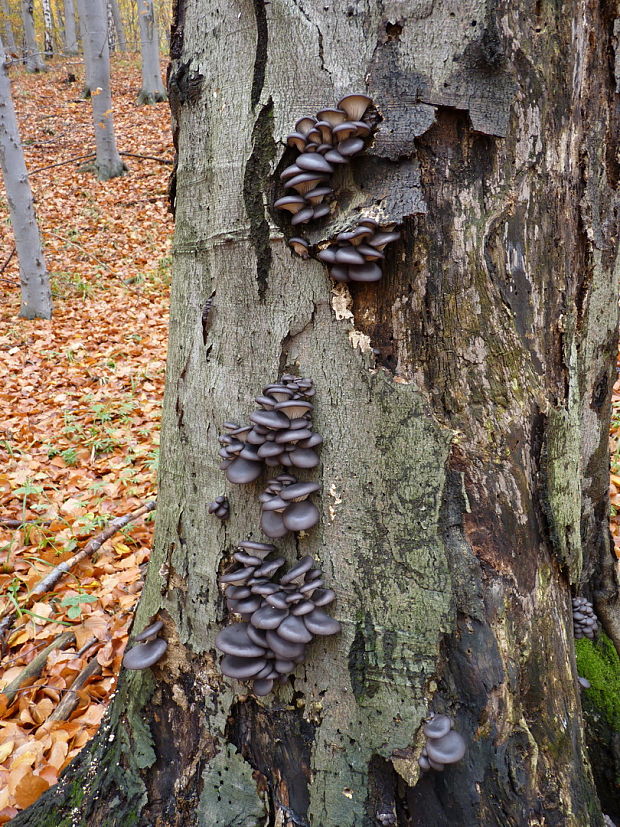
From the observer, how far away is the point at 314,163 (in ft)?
5.06

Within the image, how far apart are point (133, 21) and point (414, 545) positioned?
61.8 m

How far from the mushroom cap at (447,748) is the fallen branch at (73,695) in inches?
97.5

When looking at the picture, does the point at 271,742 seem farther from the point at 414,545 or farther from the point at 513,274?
the point at 513,274

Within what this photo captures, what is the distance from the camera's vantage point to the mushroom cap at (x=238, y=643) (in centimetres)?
174

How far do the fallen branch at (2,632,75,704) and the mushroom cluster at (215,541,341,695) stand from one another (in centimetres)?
232

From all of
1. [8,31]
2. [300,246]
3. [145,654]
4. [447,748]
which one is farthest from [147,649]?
[8,31]

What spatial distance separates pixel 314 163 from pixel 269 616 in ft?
4.62

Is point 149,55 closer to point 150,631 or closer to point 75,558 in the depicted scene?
point 75,558

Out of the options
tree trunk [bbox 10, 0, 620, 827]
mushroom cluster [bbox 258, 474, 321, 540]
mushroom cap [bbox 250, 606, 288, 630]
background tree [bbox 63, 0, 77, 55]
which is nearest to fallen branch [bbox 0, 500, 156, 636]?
tree trunk [bbox 10, 0, 620, 827]

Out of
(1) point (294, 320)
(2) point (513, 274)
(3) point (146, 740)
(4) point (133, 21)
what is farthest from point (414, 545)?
(4) point (133, 21)

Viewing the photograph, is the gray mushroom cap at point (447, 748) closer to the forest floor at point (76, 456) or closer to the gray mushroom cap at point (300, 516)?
the gray mushroom cap at point (300, 516)

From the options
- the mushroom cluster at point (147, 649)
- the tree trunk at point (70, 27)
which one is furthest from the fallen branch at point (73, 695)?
the tree trunk at point (70, 27)

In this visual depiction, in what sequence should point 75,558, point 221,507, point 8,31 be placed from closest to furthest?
point 221,507 → point 75,558 → point 8,31

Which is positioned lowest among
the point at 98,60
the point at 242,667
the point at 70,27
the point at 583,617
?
the point at 583,617
